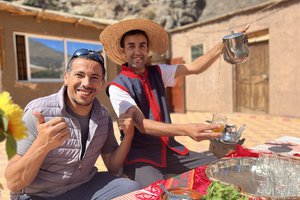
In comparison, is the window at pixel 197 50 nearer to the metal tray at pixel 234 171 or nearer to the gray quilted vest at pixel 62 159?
the gray quilted vest at pixel 62 159

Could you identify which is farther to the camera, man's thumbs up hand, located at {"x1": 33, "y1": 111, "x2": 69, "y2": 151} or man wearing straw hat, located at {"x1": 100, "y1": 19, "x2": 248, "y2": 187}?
man wearing straw hat, located at {"x1": 100, "y1": 19, "x2": 248, "y2": 187}

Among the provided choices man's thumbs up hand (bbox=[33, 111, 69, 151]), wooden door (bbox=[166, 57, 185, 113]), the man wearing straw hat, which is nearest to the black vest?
the man wearing straw hat

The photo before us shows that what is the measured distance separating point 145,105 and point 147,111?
0.19ft

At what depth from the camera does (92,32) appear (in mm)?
9688

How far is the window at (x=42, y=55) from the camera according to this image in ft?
27.4

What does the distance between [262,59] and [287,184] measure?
329 inches

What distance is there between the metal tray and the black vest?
0.89m

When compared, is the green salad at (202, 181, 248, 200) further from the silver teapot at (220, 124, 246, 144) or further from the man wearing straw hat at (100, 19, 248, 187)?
the silver teapot at (220, 124, 246, 144)

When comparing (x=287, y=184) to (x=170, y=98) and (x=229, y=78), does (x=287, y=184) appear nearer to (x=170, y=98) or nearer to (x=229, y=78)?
(x=229, y=78)

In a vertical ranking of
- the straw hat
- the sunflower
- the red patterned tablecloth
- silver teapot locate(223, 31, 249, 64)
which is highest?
the straw hat

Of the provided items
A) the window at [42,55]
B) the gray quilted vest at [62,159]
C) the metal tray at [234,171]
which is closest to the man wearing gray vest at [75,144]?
the gray quilted vest at [62,159]

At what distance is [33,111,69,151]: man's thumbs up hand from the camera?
1447 mm

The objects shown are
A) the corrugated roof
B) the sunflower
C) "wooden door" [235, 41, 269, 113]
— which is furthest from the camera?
"wooden door" [235, 41, 269, 113]

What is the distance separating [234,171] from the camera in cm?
159
